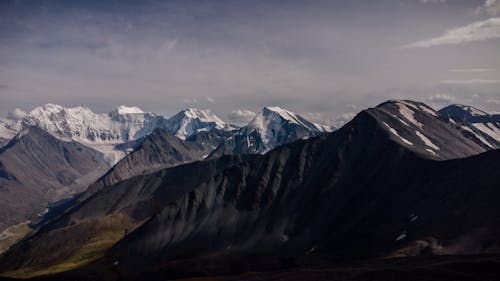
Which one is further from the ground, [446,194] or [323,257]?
[446,194]

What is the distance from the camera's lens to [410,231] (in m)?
177

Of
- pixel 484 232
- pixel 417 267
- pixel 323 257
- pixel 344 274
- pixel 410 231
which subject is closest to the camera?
pixel 417 267

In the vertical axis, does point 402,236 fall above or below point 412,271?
below

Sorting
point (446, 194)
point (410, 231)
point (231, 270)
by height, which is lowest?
point (231, 270)

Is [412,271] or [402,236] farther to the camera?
[402,236]

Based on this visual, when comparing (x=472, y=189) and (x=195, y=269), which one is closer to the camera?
(x=472, y=189)

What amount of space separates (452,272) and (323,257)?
263 feet

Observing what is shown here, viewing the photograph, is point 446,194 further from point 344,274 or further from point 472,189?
point 344,274

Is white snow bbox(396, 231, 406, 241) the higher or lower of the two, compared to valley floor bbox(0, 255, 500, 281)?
lower

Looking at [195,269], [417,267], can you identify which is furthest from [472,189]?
[195,269]

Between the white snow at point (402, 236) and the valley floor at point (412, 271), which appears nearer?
the valley floor at point (412, 271)

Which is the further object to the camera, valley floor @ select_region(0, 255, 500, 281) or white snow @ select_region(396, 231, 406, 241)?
white snow @ select_region(396, 231, 406, 241)

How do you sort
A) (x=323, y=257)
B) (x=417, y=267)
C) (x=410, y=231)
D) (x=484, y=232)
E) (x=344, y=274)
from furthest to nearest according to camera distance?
(x=323, y=257), (x=410, y=231), (x=484, y=232), (x=344, y=274), (x=417, y=267)

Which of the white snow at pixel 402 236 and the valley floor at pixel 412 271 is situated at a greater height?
the valley floor at pixel 412 271
